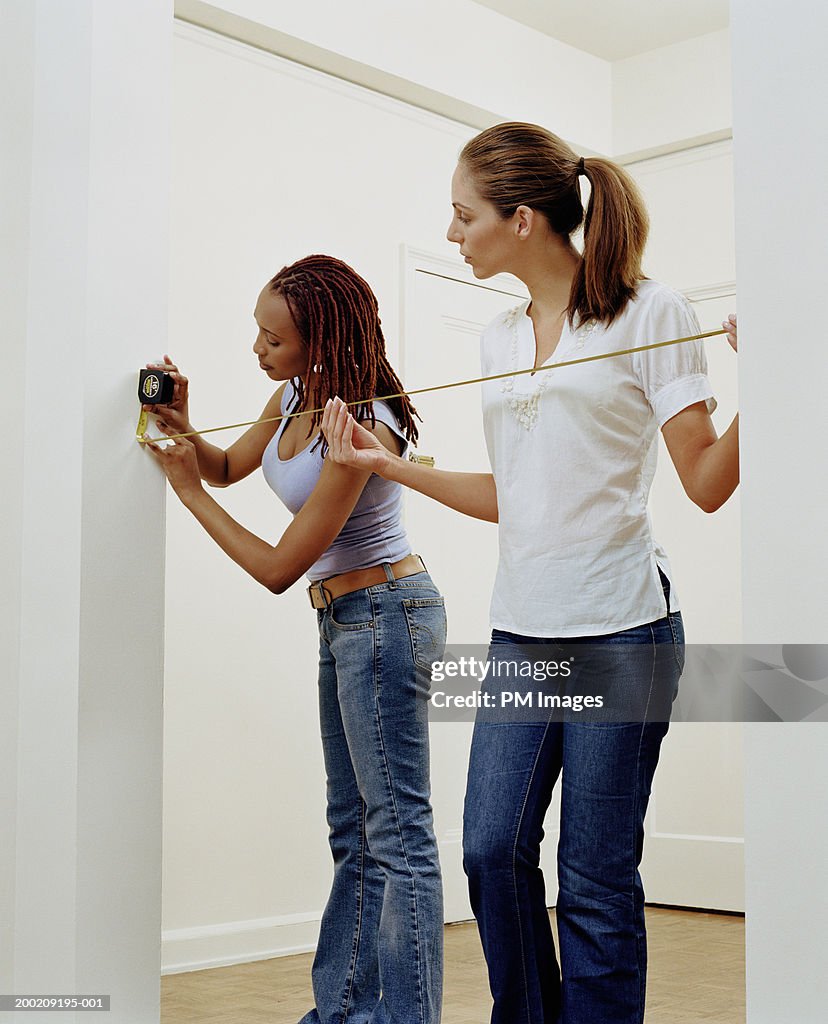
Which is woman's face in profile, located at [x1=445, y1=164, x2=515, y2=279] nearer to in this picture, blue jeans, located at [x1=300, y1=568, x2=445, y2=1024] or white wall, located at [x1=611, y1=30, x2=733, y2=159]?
blue jeans, located at [x1=300, y1=568, x2=445, y2=1024]

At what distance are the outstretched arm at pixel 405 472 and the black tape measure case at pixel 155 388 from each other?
0.93 feet

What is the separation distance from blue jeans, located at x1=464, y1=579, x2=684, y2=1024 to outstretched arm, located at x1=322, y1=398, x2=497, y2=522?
227mm

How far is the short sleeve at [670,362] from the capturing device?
1.39m

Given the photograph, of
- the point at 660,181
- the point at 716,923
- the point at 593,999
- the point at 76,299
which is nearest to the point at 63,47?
the point at 76,299

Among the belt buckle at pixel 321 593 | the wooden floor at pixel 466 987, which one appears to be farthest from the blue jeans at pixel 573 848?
the wooden floor at pixel 466 987

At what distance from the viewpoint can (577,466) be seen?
4.85 ft

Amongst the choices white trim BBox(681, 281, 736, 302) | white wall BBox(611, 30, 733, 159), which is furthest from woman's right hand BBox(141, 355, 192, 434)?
white wall BBox(611, 30, 733, 159)

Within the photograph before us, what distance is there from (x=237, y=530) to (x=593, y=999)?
815 millimetres

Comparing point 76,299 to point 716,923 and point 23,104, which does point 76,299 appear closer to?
point 23,104

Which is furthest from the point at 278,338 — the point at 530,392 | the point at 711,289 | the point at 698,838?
the point at 698,838

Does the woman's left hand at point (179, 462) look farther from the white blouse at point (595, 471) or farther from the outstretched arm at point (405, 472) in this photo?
the white blouse at point (595, 471)

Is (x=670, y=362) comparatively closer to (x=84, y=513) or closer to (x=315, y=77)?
(x=84, y=513)

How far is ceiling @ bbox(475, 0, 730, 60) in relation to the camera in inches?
136

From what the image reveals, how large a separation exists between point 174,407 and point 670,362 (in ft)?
2.58
